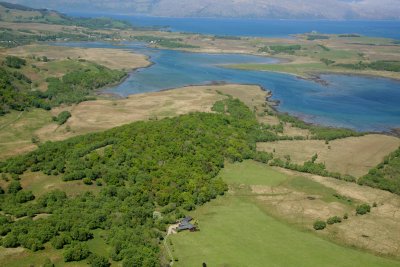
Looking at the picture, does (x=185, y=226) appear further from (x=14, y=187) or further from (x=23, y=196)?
(x=14, y=187)

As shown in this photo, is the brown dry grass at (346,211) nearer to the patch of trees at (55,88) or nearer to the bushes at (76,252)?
the bushes at (76,252)

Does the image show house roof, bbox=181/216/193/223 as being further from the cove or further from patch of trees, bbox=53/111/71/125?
the cove

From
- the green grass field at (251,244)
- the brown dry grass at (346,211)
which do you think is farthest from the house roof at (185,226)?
the brown dry grass at (346,211)

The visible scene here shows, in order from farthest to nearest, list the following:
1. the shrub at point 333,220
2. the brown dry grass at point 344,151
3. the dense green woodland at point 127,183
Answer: the brown dry grass at point 344,151
the shrub at point 333,220
the dense green woodland at point 127,183

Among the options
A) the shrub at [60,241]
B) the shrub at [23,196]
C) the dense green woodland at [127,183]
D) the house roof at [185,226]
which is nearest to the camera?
the shrub at [60,241]

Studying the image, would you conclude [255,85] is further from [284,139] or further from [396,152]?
[396,152]

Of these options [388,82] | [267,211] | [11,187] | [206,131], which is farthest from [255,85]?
[11,187]
